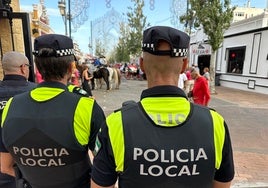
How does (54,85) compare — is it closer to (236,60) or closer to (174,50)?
(174,50)

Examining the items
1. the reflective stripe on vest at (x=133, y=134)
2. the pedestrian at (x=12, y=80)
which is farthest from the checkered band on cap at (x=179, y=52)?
the pedestrian at (x=12, y=80)

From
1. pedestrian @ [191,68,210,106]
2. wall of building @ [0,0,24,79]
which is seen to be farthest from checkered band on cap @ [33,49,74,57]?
pedestrian @ [191,68,210,106]

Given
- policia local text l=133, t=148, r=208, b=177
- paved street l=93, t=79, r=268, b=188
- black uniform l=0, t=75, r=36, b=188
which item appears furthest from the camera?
paved street l=93, t=79, r=268, b=188

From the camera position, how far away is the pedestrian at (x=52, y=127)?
4.35 ft

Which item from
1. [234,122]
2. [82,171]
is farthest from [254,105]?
[82,171]

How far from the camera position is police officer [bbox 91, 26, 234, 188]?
1029 mm

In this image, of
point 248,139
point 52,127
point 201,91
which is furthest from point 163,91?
point 248,139

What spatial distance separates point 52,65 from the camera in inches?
56.5

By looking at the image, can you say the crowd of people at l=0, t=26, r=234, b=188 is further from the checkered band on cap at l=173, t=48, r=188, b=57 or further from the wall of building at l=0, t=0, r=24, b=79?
the wall of building at l=0, t=0, r=24, b=79

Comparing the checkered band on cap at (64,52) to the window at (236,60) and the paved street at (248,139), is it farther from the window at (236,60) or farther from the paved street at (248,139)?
the window at (236,60)

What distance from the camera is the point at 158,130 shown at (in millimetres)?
1036

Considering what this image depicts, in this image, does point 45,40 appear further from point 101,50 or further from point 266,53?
point 101,50

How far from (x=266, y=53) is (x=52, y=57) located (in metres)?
14.5

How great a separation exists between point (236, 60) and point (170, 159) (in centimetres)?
1729
